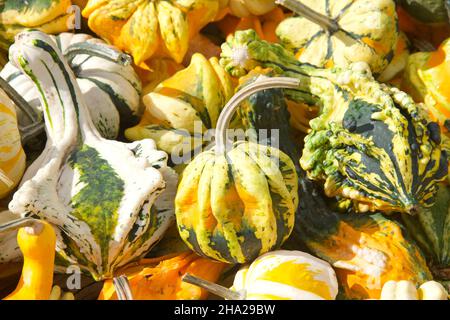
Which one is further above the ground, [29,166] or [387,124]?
[387,124]

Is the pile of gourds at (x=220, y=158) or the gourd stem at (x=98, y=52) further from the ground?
the gourd stem at (x=98, y=52)

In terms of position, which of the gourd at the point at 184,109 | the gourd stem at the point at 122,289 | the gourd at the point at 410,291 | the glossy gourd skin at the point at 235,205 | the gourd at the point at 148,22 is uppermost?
the gourd at the point at 148,22

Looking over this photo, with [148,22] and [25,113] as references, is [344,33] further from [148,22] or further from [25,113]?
[25,113]

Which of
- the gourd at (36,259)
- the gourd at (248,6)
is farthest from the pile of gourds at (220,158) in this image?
the gourd at (248,6)

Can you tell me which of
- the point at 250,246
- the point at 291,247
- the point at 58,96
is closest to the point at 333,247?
the point at 291,247

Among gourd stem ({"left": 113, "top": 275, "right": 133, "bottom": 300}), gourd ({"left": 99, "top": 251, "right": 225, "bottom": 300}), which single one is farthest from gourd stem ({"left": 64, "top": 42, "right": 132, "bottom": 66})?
gourd stem ({"left": 113, "top": 275, "right": 133, "bottom": 300})

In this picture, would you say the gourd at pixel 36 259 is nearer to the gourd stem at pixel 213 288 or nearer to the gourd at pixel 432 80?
the gourd stem at pixel 213 288
